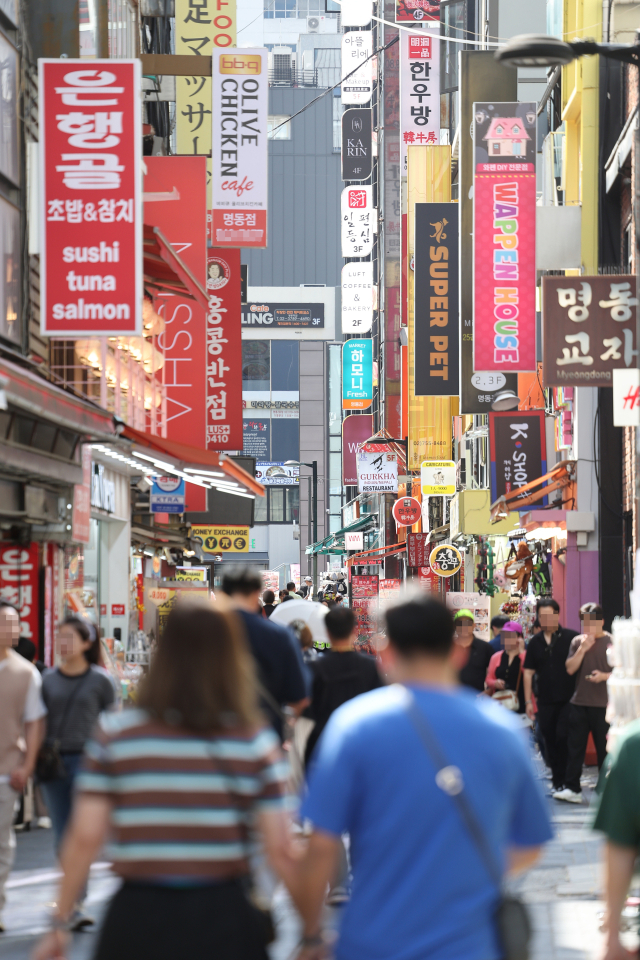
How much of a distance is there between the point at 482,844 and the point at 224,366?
61.6 ft

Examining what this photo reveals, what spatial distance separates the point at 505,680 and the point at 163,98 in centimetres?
1392

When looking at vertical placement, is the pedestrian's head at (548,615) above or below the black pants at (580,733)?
above

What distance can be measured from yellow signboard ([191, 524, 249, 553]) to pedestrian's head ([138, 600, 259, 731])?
110 feet

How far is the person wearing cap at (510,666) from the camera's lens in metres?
14.0

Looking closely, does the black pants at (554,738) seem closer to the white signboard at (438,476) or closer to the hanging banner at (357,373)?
the white signboard at (438,476)

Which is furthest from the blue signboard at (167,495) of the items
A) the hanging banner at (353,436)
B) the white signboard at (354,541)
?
the hanging banner at (353,436)

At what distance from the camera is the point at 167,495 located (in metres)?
24.0

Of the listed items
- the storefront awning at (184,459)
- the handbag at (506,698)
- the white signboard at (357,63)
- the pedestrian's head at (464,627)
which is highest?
the white signboard at (357,63)

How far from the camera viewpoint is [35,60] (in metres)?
15.4

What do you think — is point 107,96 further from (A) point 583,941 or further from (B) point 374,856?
(B) point 374,856

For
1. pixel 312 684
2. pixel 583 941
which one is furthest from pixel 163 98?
pixel 583 941

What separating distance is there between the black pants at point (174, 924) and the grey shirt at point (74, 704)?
4578 millimetres

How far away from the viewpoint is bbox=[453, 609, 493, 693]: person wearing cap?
43.5 ft

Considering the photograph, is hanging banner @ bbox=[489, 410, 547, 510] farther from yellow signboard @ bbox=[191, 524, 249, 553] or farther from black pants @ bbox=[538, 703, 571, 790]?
yellow signboard @ bbox=[191, 524, 249, 553]
